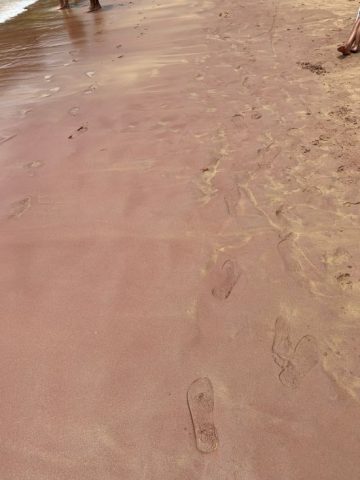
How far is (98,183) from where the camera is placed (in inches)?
137

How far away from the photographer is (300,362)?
2004 millimetres

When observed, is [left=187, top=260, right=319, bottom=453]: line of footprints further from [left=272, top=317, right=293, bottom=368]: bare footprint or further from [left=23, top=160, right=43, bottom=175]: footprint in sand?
[left=23, top=160, right=43, bottom=175]: footprint in sand

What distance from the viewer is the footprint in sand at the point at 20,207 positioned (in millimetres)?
3229

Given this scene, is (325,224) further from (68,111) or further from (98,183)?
(68,111)

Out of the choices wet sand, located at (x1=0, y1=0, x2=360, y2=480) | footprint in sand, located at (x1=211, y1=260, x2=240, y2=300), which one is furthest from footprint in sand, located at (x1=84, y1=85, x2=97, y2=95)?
footprint in sand, located at (x1=211, y1=260, x2=240, y2=300)

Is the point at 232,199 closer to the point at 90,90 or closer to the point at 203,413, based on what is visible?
the point at 203,413

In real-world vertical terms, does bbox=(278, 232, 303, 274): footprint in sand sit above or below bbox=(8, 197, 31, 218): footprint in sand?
below

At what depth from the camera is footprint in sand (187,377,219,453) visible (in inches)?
69.1

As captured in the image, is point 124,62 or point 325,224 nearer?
point 325,224

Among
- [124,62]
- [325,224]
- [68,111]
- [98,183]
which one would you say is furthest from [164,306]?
[124,62]

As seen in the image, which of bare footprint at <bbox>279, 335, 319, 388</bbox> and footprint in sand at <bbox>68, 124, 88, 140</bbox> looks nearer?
bare footprint at <bbox>279, 335, 319, 388</bbox>

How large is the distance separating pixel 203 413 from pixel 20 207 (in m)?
2.29

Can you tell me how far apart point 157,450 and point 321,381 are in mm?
824

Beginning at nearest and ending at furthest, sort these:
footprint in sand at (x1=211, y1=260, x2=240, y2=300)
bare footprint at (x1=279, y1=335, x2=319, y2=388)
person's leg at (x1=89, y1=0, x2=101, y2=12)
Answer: bare footprint at (x1=279, y1=335, x2=319, y2=388), footprint in sand at (x1=211, y1=260, x2=240, y2=300), person's leg at (x1=89, y1=0, x2=101, y2=12)
